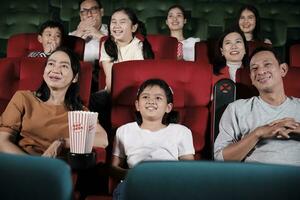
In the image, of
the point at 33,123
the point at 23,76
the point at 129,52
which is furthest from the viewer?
the point at 129,52

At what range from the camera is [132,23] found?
1770mm

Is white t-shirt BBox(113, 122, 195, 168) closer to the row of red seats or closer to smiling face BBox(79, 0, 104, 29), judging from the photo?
the row of red seats

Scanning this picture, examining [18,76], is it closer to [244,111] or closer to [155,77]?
[155,77]

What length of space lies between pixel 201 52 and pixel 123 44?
1.05 ft

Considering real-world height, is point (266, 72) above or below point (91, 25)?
below

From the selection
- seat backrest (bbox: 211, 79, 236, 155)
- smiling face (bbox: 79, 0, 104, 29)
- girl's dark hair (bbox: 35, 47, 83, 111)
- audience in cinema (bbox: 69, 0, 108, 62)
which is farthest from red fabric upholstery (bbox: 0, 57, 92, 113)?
smiling face (bbox: 79, 0, 104, 29)

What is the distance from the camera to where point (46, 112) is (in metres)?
1.20

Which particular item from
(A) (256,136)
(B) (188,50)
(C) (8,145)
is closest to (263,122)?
(A) (256,136)

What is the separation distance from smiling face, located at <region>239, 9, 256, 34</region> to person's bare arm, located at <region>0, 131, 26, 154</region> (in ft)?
4.12

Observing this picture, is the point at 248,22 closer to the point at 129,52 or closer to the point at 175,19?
the point at 175,19

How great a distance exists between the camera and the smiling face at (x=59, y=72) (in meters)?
1.22

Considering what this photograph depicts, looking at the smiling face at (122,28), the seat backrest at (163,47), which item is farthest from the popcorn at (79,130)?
the seat backrest at (163,47)

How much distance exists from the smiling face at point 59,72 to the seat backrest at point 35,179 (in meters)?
Result: 0.73

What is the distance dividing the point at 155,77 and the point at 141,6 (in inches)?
55.9
